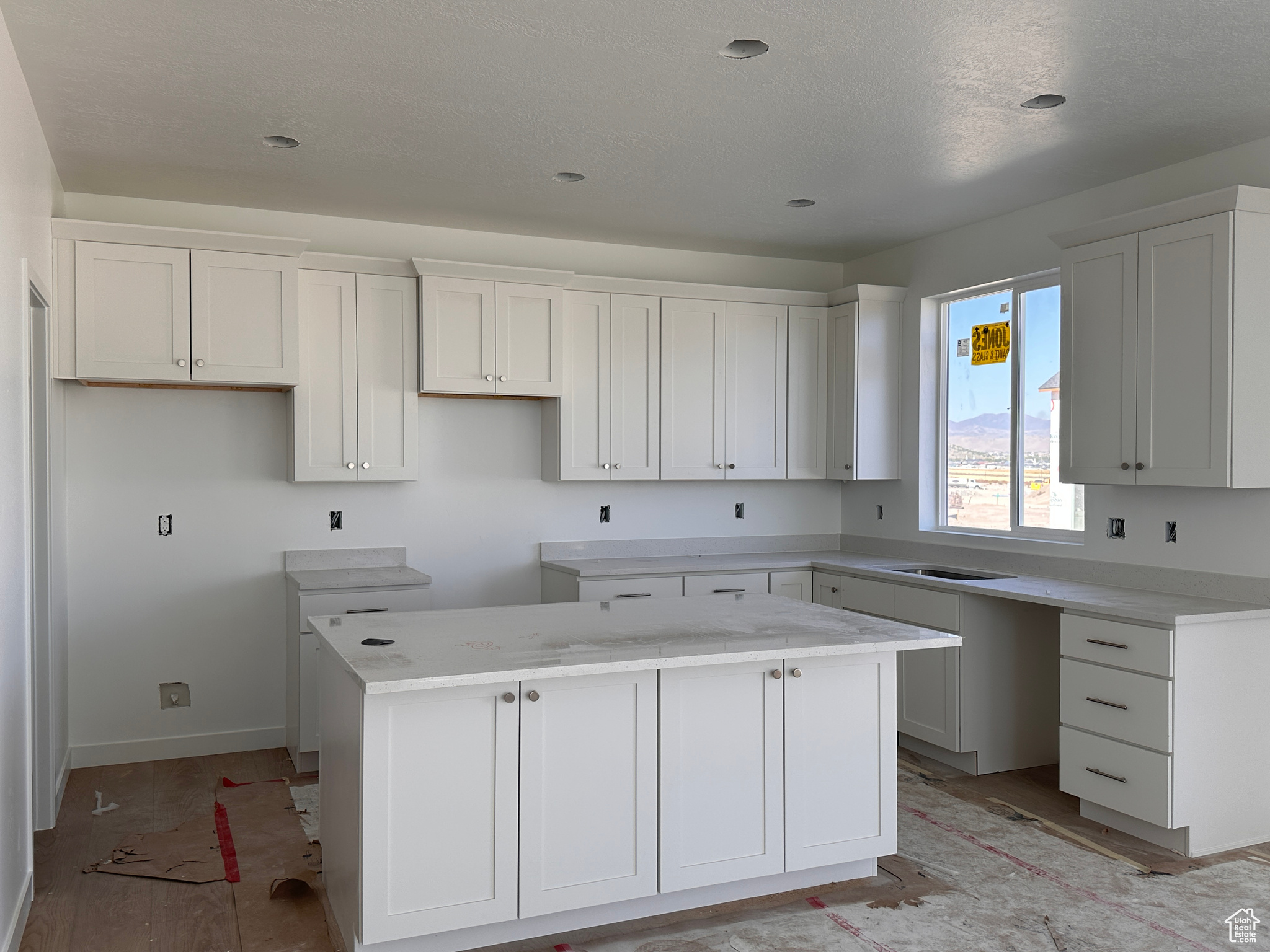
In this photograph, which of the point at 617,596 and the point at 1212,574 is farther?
the point at 617,596

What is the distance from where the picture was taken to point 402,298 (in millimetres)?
4707

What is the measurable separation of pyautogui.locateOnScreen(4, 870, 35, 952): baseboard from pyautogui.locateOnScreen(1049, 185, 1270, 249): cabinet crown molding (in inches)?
172

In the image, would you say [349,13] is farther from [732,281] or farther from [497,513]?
[732,281]

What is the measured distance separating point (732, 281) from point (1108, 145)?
243 centimetres

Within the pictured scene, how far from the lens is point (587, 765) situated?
2.69 m

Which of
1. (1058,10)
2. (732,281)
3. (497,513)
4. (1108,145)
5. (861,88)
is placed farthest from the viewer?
(732,281)

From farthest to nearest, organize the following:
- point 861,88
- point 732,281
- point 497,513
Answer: point 732,281 → point 497,513 → point 861,88

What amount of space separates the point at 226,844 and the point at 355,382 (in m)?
2.13

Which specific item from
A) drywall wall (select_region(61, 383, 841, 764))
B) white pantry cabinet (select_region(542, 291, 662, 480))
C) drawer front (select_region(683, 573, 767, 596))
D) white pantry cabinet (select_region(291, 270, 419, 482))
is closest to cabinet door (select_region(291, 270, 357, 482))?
white pantry cabinet (select_region(291, 270, 419, 482))

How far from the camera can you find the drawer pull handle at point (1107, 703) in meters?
3.50

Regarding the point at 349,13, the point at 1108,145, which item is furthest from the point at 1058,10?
the point at 349,13

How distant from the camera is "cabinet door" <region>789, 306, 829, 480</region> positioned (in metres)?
5.55

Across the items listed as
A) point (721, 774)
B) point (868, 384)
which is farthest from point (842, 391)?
point (721, 774)

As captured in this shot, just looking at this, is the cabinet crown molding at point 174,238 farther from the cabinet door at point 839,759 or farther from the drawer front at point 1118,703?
the drawer front at point 1118,703
